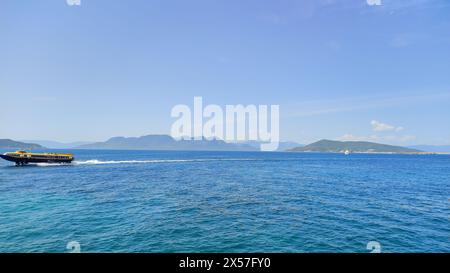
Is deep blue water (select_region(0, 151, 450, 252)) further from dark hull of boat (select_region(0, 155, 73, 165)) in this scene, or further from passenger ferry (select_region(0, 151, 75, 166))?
dark hull of boat (select_region(0, 155, 73, 165))

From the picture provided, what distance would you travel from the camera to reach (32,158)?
166 ft

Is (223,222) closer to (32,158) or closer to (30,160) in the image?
(32,158)

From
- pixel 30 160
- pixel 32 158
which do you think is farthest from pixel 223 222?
pixel 30 160

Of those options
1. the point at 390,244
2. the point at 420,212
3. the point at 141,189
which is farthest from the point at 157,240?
the point at 420,212

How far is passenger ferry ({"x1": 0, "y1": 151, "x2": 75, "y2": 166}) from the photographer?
4922 centimetres

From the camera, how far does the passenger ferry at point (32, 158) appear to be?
4922 centimetres

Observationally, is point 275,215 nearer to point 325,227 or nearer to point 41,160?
point 325,227

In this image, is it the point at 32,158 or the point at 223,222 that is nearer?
the point at 223,222

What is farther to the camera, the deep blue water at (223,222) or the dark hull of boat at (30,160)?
the dark hull of boat at (30,160)

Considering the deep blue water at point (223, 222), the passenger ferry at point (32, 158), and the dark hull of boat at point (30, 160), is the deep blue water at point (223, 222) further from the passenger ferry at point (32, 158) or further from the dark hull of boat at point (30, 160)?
the dark hull of boat at point (30, 160)

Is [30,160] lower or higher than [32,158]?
lower

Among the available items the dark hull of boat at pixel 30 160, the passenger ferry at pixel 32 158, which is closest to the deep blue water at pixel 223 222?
the passenger ferry at pixel 32 158

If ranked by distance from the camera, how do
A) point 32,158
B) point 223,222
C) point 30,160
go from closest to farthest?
point 223,222, point 30,160, point 32,158
